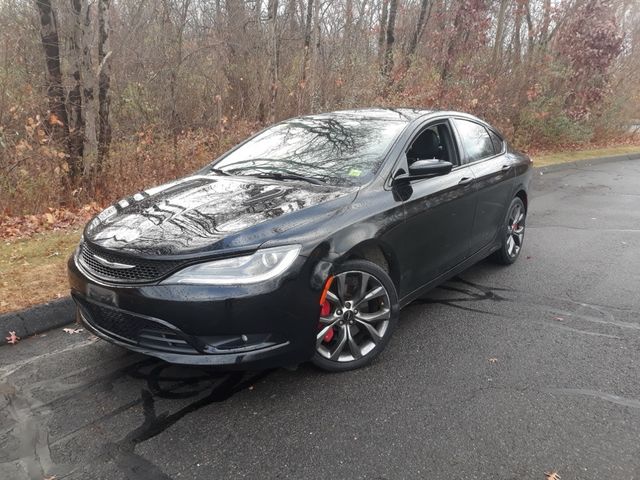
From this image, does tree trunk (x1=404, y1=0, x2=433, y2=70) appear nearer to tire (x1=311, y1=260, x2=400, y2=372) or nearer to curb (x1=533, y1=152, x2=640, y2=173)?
curb (x1=533, y1=152, x2=640, y2=173)

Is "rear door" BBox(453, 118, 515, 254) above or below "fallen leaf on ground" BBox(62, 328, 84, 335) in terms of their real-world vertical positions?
above

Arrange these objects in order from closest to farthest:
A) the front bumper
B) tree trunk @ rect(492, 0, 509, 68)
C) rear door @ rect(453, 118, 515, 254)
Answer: the front bumper < rear door @ rect(453, 118, 515, 254) < tree trunk @ rect(492, 0, 509, 68)

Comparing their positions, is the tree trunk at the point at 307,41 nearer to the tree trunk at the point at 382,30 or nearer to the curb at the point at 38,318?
the tree trunk at the point at 382,30

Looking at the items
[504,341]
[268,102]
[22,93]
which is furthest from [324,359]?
[268,102]

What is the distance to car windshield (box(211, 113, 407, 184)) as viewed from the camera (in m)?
3.58

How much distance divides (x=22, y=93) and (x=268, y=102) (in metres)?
5.45

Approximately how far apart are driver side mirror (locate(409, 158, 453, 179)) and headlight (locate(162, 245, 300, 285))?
1.33 m

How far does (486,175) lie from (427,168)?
133cm

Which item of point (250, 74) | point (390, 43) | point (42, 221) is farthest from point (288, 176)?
point (390, 43)

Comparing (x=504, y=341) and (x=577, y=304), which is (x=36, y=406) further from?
(x=577, y=304)

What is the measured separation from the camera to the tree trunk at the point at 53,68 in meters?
7.88

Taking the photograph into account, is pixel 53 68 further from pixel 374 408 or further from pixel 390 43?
pixel 390 43

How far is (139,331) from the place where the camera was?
2719 mm

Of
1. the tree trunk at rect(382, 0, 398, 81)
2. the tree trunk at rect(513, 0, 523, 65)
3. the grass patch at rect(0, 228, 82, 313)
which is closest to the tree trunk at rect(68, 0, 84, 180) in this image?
the grass patch at rect(0, 228, 82, 313)
